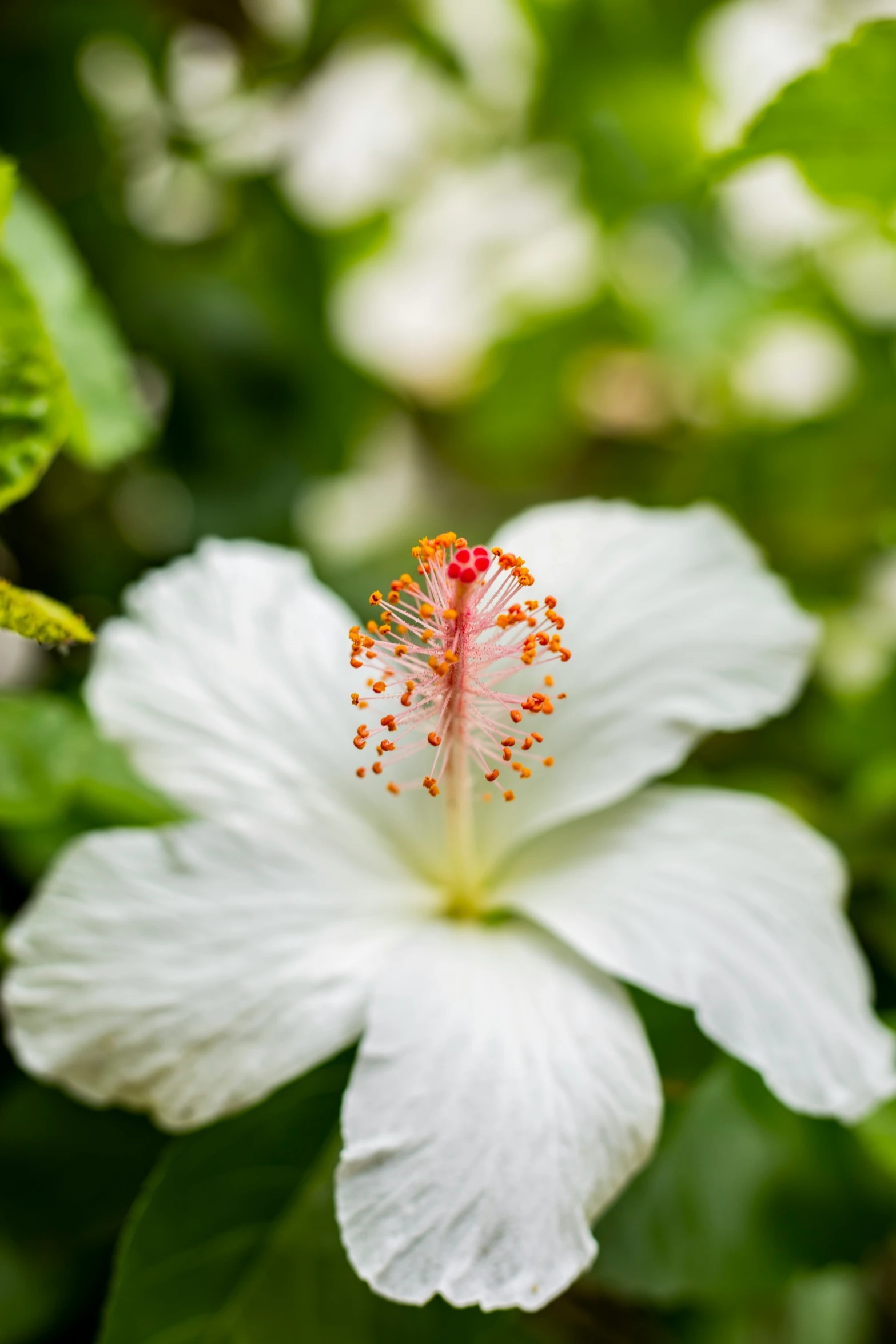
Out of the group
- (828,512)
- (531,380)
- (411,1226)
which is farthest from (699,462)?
(411,1226)

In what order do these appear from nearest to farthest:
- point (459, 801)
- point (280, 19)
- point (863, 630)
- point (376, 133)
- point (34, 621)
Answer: point (34, 621) < point (459, 801) < point (863, 630) < point (280, 19) < point (376, 133)

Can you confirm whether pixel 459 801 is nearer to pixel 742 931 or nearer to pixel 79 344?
pixel 742 931

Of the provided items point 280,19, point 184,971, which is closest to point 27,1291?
point 184,971

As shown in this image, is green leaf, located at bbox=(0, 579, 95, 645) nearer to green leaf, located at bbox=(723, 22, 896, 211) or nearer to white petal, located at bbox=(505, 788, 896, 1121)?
white petal, located at bbox=(505, 788, 896, 1121)

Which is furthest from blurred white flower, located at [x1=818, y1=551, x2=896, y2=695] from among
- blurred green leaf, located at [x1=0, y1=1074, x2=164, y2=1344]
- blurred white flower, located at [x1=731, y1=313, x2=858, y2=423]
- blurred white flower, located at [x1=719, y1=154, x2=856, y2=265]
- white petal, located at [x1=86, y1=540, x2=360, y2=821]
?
blurred green leaf, located at [x1=0, y1=1074, x2=164, y2=1344]

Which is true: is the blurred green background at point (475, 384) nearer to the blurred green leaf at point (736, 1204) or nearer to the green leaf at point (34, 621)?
the blurred green leaf at point (736, 1204)

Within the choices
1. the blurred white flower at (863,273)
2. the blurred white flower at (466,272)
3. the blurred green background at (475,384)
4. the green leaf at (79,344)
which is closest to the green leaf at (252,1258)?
the blurred green background at (475,384)

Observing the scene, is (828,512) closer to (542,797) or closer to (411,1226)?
(542,797)
